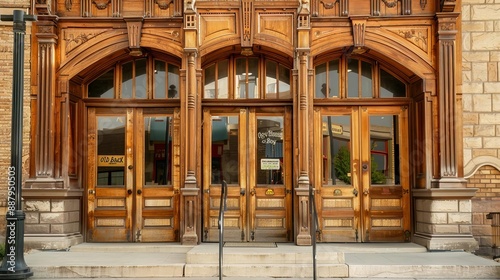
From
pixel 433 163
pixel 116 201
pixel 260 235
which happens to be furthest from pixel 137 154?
pixel 433 163

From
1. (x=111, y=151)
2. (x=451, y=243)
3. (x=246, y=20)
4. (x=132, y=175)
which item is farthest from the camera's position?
(x=111, y=151)

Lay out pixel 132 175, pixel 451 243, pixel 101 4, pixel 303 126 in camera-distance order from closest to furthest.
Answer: pixel 451 243, pixel 303 126, pixel 101 4, pixel 132 175

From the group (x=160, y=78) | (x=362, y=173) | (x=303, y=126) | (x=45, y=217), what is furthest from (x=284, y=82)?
(x=45, y=217)

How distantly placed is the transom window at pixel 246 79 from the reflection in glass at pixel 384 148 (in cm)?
195

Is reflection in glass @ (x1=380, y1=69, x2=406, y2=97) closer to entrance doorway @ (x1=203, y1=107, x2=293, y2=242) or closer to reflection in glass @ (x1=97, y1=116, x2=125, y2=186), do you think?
entrance doorway @ (x1=203, y1=107, x2=293, y2=242)

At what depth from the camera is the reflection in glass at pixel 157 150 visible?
12755 millimetres

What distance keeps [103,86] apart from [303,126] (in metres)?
4.34

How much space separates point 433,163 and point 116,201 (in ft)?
21.1

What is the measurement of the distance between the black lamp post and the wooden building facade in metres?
2.32

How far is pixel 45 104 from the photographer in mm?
12078

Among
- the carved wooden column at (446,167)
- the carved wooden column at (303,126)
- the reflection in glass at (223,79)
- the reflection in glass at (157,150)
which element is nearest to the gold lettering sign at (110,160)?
the reflection in glass at (157,150)

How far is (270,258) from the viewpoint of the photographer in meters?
10.3

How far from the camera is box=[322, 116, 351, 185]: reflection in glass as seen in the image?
1270 cm

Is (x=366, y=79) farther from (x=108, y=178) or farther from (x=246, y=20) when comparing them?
(x=108, y=178)
